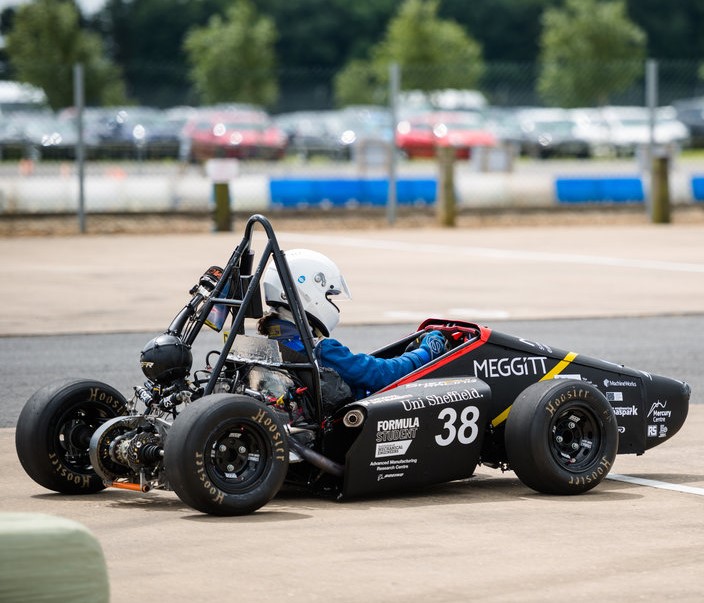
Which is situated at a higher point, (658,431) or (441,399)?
(441,399)

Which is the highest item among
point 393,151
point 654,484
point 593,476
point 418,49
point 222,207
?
point 418,49

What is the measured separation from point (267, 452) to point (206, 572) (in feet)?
3.19

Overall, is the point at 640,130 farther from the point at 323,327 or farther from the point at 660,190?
the point at 323,327

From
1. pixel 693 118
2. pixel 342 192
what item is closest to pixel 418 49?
pixel 693 118

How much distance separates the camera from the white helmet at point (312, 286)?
6762 mm

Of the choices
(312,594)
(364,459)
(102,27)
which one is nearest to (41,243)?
(364,459)

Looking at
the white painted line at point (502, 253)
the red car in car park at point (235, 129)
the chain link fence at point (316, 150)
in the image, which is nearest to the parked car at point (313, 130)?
the chain link fence at point (316, 150)

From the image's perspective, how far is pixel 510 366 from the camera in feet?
22.9

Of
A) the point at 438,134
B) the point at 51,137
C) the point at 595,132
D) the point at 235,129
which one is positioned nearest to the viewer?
the point at 51,137

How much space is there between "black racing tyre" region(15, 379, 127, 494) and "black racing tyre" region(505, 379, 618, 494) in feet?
5.61

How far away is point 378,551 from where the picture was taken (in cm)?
559

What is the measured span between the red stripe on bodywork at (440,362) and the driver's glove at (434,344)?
0.10 m

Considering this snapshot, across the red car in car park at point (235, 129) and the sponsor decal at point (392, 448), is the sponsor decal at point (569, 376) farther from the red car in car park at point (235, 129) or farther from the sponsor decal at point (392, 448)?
the red car in car park at point (235, 129)

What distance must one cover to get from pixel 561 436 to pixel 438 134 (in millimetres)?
34757
